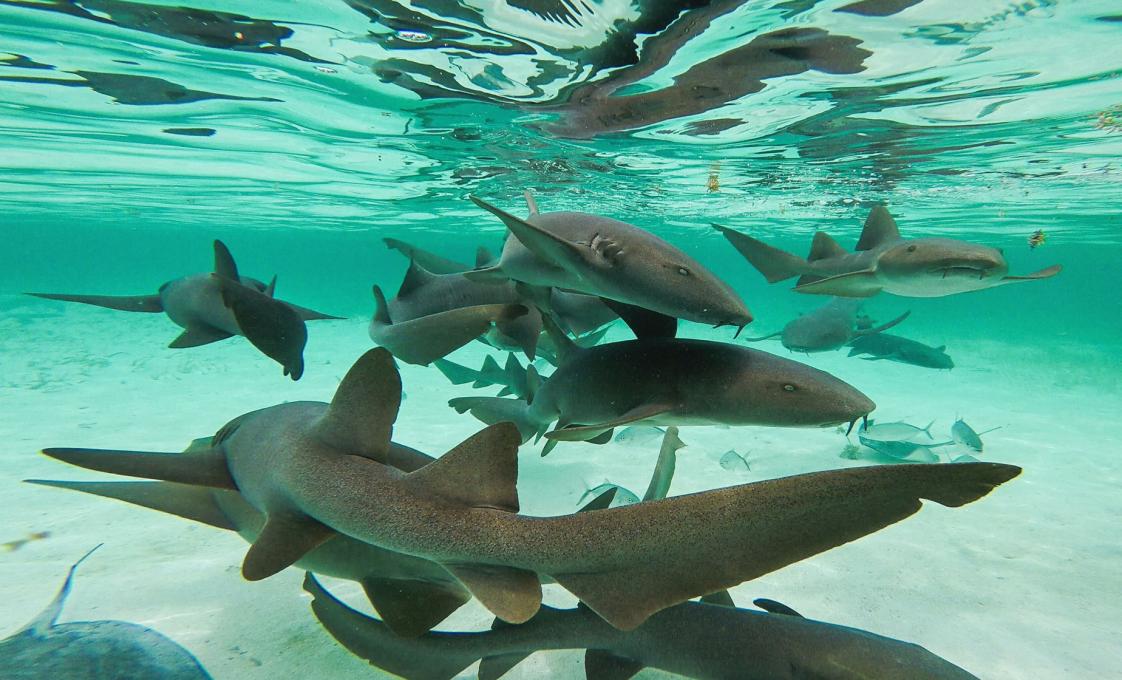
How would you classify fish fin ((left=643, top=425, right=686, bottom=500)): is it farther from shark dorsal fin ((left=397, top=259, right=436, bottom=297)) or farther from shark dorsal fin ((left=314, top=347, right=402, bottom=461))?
shark dorsal fin ((left=397, top=259, right=436, bottom=297))

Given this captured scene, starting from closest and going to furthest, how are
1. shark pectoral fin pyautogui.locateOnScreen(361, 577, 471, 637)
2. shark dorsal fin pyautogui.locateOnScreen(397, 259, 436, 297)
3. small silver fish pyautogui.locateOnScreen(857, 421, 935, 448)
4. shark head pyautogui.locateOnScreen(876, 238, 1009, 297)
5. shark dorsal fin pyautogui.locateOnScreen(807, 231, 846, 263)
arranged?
shark pectoral fin pyautogui.locateOnScreen(361, 577, 471, 637)
shark head pyautogui.locateOnScreen(876, 238, 1009, 297)
shark dorsal fin pyautogui.locateOnScreen(397, 259, 436, 297)
shark dorsal fin pyautogui.locateOnScreen(807, 231, 846, 263)
small silver fish pyautogui.locateOnScreen(857, 421, 935, 448)

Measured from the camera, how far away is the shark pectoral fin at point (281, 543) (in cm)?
219

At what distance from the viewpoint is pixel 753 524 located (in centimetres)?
180

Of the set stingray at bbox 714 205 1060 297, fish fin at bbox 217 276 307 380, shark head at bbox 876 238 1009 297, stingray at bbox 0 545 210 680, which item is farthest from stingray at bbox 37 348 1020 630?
shark head at bbox 876 238 1009 297

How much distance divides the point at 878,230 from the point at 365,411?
513 centimetres

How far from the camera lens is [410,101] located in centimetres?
1227

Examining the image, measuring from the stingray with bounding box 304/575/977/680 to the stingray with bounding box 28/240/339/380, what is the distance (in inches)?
57.9

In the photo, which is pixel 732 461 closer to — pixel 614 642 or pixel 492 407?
pixel 492 407

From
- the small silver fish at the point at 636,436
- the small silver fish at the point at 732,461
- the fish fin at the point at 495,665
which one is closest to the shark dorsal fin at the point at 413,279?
the fish fin at the point at 495,665

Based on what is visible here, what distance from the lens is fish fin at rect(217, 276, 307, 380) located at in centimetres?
324

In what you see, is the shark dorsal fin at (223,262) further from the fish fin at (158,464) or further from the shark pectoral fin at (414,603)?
the shark pectoral fin at (414,603)

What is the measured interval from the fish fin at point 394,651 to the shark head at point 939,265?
14.5 ft

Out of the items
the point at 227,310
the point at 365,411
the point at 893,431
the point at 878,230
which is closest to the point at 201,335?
the point at 227,310

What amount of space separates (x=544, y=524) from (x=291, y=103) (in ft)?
44.6
